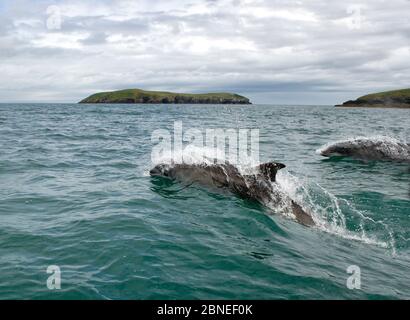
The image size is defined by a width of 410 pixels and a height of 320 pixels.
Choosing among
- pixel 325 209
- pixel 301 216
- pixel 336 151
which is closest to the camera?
pixel 301 216

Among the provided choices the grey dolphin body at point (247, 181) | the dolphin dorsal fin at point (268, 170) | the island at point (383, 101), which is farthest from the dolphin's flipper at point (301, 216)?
the island at point (383, 101)

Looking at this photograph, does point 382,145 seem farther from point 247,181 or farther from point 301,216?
point 301,216

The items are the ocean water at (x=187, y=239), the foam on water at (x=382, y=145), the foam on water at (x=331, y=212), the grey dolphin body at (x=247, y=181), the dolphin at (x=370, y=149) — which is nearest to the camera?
the ocean water at (x=187, y=239)

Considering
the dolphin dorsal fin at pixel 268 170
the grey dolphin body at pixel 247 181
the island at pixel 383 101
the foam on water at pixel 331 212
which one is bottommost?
the foam on water at pixel 331 212

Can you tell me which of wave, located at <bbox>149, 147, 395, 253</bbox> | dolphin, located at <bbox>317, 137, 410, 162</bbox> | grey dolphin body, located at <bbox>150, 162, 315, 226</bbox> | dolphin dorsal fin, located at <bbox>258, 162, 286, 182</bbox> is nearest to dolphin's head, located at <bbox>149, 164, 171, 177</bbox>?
wave, located at <bbox>149, 147, 395, 253</bbox>

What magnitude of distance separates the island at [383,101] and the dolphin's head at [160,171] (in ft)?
533

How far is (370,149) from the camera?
24.8 m

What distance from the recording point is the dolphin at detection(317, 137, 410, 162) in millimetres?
24156

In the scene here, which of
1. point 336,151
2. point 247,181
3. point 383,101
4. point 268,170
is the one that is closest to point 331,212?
point 268,170

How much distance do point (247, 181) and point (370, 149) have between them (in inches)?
544

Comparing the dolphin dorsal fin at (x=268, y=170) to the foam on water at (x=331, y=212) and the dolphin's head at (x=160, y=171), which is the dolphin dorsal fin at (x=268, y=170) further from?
the dolphin's head at (x=160, y=171)

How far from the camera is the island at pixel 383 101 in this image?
6602 inches

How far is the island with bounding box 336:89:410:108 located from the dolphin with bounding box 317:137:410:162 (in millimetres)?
149370

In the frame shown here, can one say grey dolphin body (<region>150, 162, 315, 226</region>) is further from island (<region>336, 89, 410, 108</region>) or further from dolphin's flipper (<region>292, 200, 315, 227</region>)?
island (<region>336, 89, 410, 108</region>)
